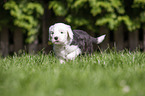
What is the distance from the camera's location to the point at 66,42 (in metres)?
3.11

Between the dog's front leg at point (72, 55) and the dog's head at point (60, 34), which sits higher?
the dog's head at point (60, 34)

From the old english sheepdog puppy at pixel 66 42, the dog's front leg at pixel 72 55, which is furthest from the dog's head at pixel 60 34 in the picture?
the dog's front leg at pixel 72 55

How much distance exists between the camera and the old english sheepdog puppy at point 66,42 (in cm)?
296

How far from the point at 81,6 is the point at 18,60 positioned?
2.77 meters

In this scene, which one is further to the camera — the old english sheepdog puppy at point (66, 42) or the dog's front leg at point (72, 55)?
the dog's front leg at point (72, 55)

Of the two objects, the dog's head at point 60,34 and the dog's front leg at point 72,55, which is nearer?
the dog's head at point 60,34

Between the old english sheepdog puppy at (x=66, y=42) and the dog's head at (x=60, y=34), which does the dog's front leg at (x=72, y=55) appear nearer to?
the old english sheepdog puppy at (x=66, y=42)

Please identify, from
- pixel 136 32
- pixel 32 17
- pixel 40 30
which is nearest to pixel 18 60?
pixel 32 17

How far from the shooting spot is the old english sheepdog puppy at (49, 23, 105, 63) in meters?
2.96

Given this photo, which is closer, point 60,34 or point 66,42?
point 60,34

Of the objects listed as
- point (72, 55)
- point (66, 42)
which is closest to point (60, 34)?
point (66, 42)

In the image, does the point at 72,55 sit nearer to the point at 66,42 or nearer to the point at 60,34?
the point at 66,42

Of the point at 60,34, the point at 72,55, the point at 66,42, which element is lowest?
the point at 72,55

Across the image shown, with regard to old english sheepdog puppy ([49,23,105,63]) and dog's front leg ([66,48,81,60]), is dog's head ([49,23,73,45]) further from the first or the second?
dog's front leg ([66,48,81,60])
